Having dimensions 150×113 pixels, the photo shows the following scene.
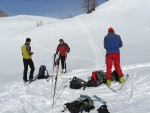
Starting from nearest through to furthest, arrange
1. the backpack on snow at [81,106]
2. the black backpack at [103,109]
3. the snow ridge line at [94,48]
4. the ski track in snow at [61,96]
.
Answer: the black backpack at [103,109]
the backpack on snow at [81,106]
the ski track in snow at [61,96]
the snow ridge line at [94,48]

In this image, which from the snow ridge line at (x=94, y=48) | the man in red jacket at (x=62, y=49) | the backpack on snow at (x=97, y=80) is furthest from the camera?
the snow ridge line at (x=94, y=48)

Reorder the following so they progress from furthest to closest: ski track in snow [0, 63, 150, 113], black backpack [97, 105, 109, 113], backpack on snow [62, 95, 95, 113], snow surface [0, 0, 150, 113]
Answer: snow surface [0, 0, 150, 113]
ski track in snow [0, 63, 150, 113]
backpack on snow [62, 95, 95, 113]
black backpack [97, 105, 109, 113]

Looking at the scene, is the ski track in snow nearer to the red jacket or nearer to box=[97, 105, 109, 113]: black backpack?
box=[97, 105, 109, 113]: black backpack

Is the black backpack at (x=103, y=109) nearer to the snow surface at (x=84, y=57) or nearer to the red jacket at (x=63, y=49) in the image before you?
the snow surface at (x=84, y=57)

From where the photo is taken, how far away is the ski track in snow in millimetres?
10156

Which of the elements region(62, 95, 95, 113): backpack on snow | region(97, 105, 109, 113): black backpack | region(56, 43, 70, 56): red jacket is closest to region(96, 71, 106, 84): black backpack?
region(62, 95, 95, 113): backpack on snow

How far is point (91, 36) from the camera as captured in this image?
36719 millimetres

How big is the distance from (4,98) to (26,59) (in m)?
3.13

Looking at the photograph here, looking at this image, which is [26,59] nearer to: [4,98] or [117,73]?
[4,98]

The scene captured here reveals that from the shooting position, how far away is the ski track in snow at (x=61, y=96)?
400 inches

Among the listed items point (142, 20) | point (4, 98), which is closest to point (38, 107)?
point (4, 98)

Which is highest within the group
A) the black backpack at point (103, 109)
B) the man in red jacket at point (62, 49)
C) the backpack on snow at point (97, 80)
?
the man in red jacket at point (62, 49)

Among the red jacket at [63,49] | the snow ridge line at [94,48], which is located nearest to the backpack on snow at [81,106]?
the red jacket at [63,49]

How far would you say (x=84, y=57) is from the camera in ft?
86.9
